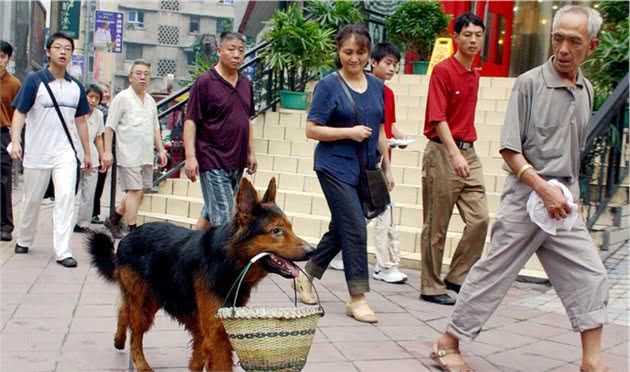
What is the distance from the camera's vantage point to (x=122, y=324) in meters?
4.19

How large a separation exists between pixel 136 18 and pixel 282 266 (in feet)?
168

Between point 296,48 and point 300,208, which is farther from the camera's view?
point 296,48

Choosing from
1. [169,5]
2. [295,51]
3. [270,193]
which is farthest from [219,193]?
[169,5]

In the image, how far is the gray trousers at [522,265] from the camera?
12.5 ft

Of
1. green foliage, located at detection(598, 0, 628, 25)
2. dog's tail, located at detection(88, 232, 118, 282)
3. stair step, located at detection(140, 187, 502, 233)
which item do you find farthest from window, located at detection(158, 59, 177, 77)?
dog's tail, located at detection(88, 232, 118, 282)

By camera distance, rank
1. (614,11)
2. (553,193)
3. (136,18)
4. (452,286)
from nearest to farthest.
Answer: (553,193) → (452,286) → (614,11) → (136,18)

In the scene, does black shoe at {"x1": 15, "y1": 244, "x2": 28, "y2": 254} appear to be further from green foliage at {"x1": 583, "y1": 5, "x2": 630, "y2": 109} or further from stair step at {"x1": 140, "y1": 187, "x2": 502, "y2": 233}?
green foliage at {"x1": 583, "y1": 5, "x2": 630, "y2": 109}

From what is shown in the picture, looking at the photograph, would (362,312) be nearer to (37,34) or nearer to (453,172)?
(453,172)

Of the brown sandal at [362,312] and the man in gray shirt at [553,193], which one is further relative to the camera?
the brown sandal at [362,312]

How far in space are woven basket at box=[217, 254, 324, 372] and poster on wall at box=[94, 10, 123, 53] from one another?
785 inches

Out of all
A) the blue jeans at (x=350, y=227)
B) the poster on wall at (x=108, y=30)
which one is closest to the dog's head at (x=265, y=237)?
the blue jeans at (x=350, y=227)

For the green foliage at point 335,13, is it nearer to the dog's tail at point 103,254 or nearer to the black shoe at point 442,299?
the black shoe at point 442,299

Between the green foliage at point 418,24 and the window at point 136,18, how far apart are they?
3935 cm

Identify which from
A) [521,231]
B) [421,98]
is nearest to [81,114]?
[521,231]
